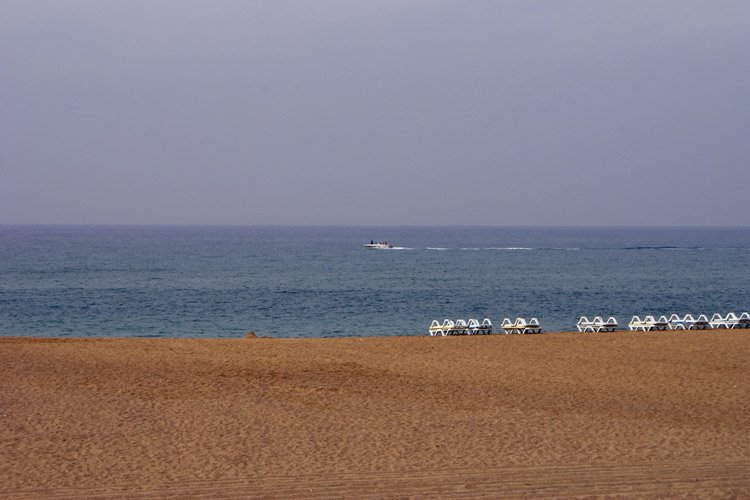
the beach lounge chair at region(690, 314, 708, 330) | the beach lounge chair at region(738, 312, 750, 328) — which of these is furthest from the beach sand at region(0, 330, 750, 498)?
the beach lounge chair at region(738, 312, 750, 328)

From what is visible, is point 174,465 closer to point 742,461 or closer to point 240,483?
point 240,483

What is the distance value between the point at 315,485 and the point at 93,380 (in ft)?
28.5

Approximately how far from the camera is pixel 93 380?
57.5 ft

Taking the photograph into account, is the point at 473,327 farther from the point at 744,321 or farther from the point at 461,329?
the point at 744,321

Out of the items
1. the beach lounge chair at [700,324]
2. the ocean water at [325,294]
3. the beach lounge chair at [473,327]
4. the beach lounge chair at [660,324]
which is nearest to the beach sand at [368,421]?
the beach lounge chair at [473,327]

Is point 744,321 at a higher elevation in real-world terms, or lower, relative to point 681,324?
Answer: higher

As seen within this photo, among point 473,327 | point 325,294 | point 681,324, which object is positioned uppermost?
point 681,324

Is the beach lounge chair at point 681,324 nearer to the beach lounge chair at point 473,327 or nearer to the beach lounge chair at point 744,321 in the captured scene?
the beach lounge chair at point 744,321

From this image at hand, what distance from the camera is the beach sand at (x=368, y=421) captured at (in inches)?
432

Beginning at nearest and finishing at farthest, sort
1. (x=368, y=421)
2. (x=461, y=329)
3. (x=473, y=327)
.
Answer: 1. (x=368, y=421)
2. (x=473, y=327)
3. (x=461, y=329)

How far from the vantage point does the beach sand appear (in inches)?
432

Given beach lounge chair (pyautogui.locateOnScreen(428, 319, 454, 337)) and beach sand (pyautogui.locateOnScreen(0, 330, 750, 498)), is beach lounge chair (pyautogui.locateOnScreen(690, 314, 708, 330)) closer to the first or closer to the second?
beach sand (pyautogui.locateOnScreen(0, 330, 750, 498))

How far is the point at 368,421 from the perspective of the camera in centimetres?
1443

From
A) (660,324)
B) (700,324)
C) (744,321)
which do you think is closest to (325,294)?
(660,324)
